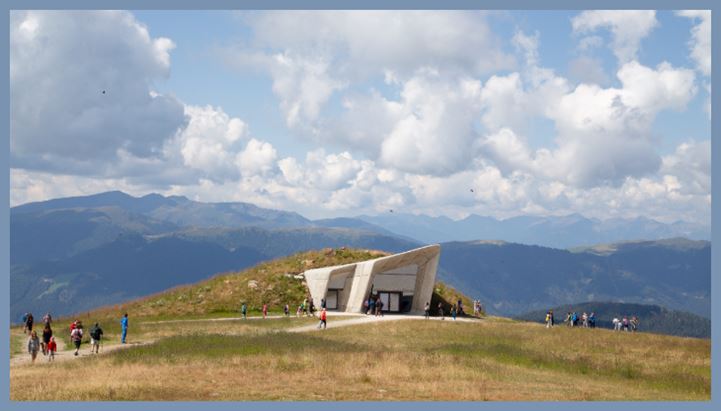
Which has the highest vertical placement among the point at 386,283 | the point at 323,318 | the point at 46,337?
the point at 386,283

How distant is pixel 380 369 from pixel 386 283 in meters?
47.7

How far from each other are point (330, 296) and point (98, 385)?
53246 mm

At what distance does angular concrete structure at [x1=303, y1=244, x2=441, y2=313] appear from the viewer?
74.6 m

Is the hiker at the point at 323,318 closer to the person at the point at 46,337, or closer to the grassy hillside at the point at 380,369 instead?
the grassy hillside at the point at 380,369

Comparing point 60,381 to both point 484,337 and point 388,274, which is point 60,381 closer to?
point 484,337

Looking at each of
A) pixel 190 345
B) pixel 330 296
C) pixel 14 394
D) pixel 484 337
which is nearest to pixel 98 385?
pixel 14 394

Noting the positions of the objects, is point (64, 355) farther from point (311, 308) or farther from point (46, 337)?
point (311, 308)

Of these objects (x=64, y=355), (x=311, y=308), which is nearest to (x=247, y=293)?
(x=311, y=308)

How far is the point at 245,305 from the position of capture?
69.3 meters

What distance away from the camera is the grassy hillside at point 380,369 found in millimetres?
25359

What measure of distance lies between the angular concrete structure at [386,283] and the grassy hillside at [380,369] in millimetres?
23898

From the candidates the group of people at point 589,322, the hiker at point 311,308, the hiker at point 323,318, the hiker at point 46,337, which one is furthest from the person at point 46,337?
the group of people at point 589,322

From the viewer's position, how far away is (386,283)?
78.5 metres

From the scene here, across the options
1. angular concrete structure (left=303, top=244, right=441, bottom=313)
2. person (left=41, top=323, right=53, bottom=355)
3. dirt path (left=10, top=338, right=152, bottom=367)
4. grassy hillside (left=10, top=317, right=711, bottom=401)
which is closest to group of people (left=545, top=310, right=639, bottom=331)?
angular concrete structure (left=303, top=244, right=441, bottom=313)
